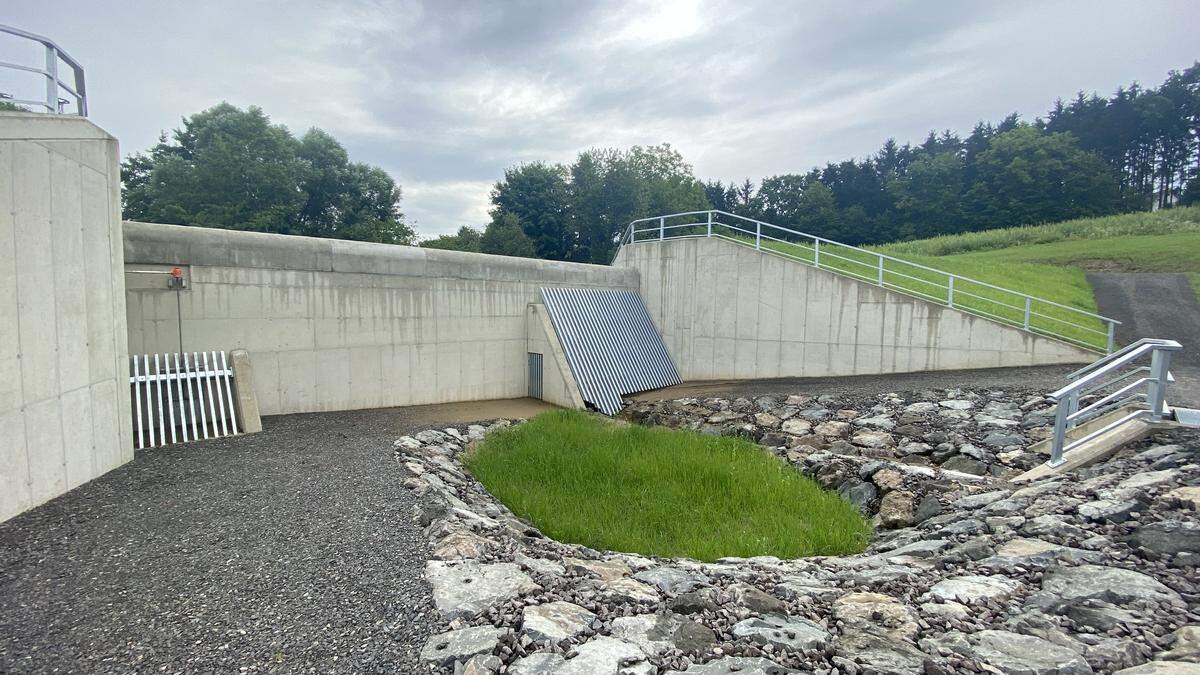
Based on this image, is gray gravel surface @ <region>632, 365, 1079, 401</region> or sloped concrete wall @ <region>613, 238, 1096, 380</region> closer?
gray gravel surface @ <region>632, 365, 1079, 401</region>

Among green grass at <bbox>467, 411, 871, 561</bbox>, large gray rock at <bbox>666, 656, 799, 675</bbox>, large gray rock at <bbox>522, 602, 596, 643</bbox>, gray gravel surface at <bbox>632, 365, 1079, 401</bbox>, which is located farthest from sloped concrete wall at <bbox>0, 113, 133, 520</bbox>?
gray gravel surface at <bbox>632, 365, 1079, 401</bbox>

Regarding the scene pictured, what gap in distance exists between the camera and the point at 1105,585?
10.7 feet

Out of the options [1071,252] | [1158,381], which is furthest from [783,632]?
[1071,252]

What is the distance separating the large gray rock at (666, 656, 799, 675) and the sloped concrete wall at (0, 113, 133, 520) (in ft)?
17.9

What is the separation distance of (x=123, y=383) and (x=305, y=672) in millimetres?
5454

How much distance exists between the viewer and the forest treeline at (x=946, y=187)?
38.0m

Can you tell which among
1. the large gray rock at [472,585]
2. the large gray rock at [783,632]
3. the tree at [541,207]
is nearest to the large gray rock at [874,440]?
the large gray rock at [783,632]

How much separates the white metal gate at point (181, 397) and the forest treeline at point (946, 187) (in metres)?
25.7

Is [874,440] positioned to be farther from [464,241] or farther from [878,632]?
A: [464,241]

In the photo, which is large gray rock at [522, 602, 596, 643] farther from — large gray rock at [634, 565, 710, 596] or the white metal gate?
the white metal gate

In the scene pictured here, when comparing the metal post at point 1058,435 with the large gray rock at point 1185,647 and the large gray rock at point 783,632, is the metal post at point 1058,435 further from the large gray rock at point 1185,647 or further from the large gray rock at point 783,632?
the large gray rock at point 783,632

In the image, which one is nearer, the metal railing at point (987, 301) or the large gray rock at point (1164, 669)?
the large gray rock at point (1164, 669)

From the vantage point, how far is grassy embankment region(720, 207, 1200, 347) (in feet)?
41.9

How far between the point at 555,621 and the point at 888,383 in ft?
33.1
